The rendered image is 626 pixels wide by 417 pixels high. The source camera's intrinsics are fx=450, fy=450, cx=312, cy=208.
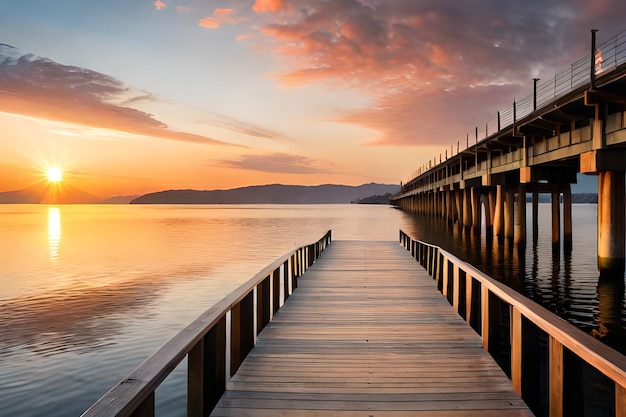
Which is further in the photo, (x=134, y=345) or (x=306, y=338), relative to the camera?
(x=134, y=345)

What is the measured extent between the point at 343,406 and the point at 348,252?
1526cm

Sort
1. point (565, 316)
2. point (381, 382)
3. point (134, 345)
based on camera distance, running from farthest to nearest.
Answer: point (565, 316), point (134, 345), point (381, 382)

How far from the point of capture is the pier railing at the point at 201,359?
273 cm

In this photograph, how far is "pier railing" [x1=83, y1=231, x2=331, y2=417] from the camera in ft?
8.96

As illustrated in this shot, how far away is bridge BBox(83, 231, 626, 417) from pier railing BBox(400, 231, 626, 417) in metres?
0.01

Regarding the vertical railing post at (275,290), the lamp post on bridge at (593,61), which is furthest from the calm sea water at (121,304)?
the lamp post on bridge at (593,61)

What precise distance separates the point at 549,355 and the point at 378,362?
2076mm

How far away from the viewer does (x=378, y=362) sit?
18.9 ft

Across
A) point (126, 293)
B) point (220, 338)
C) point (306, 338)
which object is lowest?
point (126, 293)

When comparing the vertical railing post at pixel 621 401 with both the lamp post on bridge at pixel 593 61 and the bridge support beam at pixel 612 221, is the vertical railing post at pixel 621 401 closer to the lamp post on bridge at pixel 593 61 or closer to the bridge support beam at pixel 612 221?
the bridge support beam at pixel 612 221

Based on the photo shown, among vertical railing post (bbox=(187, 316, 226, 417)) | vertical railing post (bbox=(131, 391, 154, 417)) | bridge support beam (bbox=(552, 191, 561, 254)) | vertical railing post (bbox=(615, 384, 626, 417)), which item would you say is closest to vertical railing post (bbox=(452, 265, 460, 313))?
vertical railing post (bbox=(187, 316, 226, 417))

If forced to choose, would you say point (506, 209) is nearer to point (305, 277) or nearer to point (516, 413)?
point (305, 277)

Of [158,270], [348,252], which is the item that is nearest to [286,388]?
[348,252]

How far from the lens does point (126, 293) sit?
18656mm
